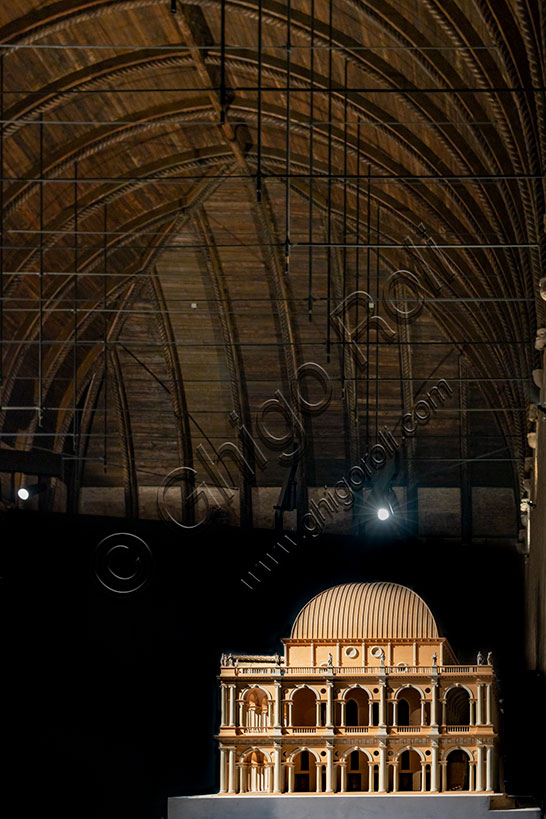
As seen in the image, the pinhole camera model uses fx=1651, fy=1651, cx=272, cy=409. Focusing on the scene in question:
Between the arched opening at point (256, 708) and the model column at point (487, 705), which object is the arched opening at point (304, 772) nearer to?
the arched opening at point (256, 708)

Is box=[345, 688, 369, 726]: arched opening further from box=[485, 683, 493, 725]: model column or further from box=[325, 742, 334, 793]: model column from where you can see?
box=[485, 683, 493, 725]: model column

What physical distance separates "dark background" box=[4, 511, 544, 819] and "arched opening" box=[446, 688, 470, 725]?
13.2 m

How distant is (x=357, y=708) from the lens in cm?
2916

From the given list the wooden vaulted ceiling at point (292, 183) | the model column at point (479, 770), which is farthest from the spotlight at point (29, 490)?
the model column at point (479, 770)

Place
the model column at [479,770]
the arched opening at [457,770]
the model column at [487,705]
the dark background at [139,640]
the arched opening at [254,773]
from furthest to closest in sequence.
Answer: the dark background at [139,640], the arched opening at [457,770], the arched opening at [254,773], the model column at [487,705], the model column at [479,770]

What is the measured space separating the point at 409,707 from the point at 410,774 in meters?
1.16

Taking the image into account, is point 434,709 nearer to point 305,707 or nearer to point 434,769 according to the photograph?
point 434,769

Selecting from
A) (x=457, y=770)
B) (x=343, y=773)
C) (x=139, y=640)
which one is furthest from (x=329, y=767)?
(x=139, y=640)

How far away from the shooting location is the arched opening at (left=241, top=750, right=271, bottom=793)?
91.4 ft

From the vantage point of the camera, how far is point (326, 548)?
46844mm

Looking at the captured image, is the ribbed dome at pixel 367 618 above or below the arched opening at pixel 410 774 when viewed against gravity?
above

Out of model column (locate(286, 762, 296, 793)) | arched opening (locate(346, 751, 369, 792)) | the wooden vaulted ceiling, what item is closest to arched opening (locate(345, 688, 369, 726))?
arched opening (locate(346, 751, 369, 792))

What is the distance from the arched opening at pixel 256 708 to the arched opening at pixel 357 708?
1446 millimetres

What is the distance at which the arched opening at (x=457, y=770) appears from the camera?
28.3 meters
